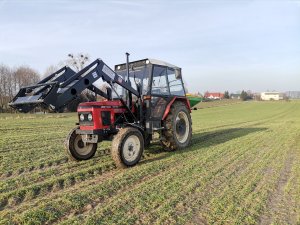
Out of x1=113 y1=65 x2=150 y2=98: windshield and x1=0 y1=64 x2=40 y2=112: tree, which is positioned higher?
x1=0 y1=64 x2=40 y2=112: tree

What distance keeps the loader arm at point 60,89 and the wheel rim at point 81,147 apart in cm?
151

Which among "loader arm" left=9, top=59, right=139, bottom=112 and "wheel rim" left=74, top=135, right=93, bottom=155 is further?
"wheel rim" left=74, top=135, right=93, bottom=155

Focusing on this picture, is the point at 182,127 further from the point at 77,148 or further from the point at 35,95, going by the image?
the point at 35,95

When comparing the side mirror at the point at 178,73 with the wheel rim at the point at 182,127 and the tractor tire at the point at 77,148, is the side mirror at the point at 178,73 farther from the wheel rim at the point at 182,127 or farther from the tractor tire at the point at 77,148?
the tractor tire at the point at 77,148

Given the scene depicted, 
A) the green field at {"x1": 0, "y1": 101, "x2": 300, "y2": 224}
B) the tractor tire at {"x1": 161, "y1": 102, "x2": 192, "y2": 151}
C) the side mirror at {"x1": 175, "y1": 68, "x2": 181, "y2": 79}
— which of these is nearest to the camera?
the green field at {"x1": 0, "y1": 101, "x2": 300, "y2": 224}

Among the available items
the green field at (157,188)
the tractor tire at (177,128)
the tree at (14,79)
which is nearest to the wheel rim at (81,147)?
the green field at (157,188)

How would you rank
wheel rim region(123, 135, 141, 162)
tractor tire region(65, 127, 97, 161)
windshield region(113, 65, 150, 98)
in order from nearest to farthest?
wheel rim region(123, 135, 141, 162), tractor tire region(65, 127, 97, 161), windshield region(113, 65, 150, 98)

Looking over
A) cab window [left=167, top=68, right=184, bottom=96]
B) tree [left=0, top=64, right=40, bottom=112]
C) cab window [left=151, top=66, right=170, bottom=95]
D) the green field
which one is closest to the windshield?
cab window [left=151, top=66, right=170, bottom=95]

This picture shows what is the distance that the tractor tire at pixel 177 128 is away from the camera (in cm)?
772

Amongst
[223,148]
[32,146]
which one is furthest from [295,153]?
[32,146]

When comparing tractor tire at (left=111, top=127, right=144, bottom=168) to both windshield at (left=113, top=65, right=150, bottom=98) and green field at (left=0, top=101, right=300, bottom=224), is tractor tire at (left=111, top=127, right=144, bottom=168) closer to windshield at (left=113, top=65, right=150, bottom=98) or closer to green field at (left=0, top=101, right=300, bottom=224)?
green field at (left=0, top=101, right=300, bottom=224)

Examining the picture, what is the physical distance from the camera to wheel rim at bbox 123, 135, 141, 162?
20.6 ft

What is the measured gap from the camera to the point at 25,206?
414 centimetres

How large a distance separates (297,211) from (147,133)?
4.05m
